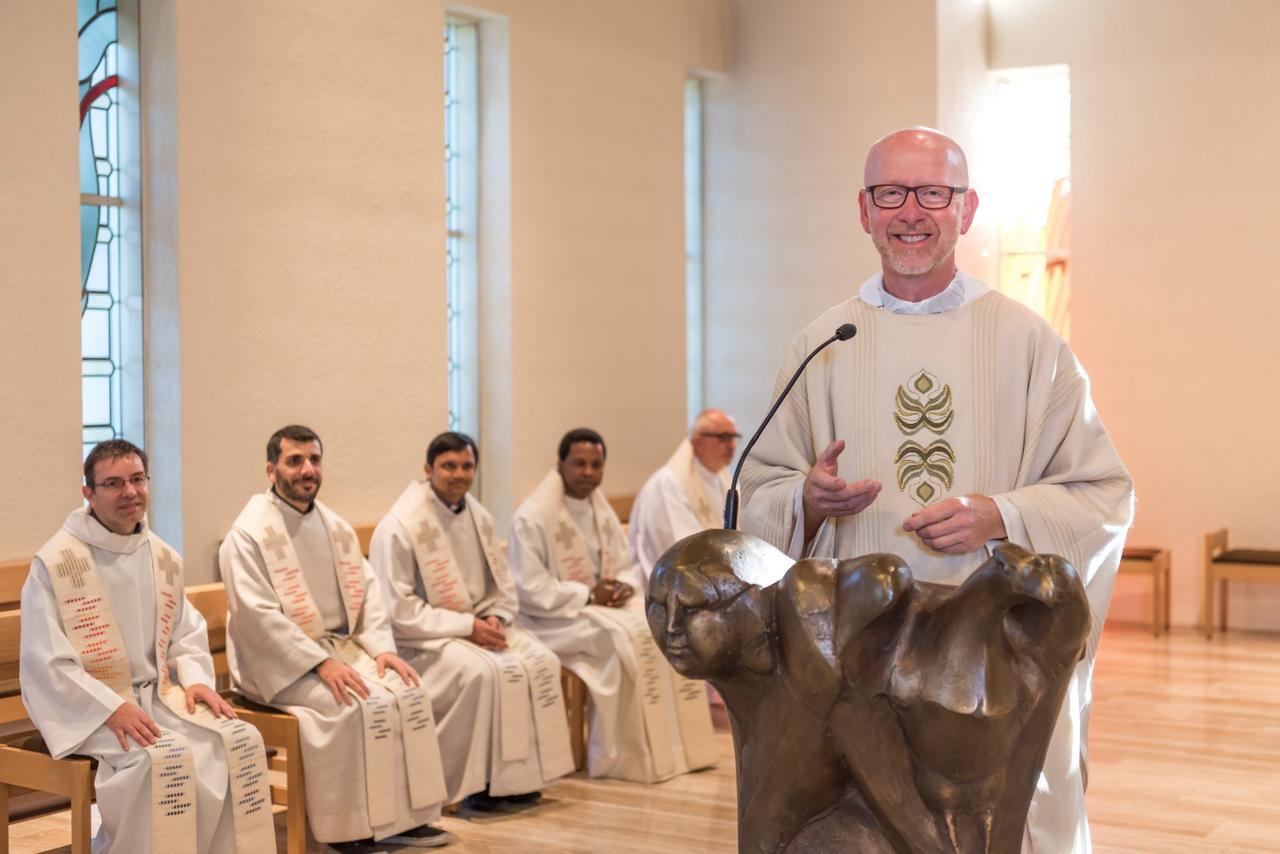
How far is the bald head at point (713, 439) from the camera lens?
8164mm

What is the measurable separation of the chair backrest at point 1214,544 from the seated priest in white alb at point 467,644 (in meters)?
5.29

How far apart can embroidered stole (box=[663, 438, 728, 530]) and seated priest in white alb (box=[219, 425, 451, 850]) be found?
2.27 m

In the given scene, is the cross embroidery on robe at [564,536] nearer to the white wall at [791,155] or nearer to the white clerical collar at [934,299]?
the white wall at [791,155]

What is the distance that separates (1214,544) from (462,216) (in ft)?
17.8

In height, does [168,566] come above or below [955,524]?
below

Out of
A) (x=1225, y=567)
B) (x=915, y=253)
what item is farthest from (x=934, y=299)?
(x=1225, y=567)

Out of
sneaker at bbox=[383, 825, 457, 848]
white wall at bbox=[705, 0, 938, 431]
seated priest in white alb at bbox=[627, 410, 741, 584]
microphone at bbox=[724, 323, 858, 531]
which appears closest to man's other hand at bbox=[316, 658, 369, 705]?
sneaker at bbox=[383, 825, 457, 848]

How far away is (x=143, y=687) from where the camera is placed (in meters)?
5.16

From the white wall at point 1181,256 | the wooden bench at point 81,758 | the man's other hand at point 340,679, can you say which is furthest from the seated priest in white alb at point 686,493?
the white wall at point 1181,256

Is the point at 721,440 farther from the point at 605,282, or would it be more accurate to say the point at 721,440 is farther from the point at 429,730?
the point at 429,730

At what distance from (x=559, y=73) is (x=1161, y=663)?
5.18 meters

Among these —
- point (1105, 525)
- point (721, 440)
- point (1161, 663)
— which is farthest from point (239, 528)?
point (1161, 663)

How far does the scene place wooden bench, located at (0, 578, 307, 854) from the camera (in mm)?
4723

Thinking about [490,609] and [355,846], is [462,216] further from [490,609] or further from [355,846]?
[355,846]
